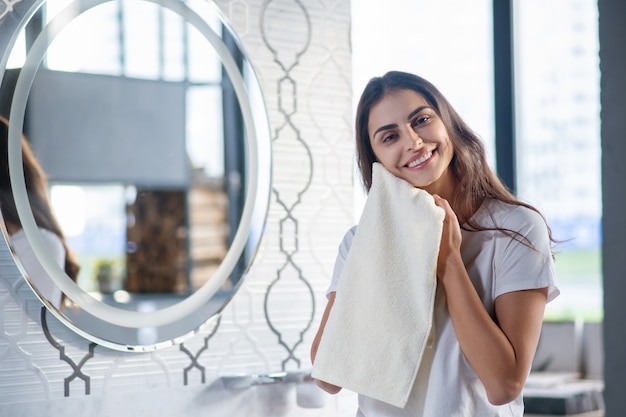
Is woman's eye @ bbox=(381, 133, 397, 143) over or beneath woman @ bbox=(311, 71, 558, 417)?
over

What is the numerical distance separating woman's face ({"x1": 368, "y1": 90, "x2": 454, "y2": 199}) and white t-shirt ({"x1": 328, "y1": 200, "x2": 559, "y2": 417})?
114 mm

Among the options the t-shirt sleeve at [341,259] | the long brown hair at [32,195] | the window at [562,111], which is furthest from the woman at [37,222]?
the window at [562,111]

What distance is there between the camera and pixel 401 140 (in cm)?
125

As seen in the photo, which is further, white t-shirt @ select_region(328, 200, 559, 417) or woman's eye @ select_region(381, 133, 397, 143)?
woman's eye @ select_region(381, 133, 397, 143)

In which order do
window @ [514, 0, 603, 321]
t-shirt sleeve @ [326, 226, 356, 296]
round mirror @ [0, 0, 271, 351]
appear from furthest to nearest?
window @ [514, 0, 603, 321], t-shirt sleeve @ [326, 226, 356, 296], round mirror @ [0, 0, 271, 351]

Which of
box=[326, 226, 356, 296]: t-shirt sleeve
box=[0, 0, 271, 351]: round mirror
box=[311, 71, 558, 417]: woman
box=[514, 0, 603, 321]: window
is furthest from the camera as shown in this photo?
box=[514, 0, 603, 321]: window

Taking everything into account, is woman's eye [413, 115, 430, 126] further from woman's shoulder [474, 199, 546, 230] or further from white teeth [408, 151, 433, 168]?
woman's shoulder [474, 199, 546, 230]

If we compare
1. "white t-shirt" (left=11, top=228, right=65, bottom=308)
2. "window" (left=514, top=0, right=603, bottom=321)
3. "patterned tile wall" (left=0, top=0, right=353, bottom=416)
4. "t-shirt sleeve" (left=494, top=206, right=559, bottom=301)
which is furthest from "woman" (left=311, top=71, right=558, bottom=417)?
"window" (left=514, top=0, right=603, bottom=321)

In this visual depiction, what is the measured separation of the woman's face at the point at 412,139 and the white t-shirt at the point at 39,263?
22.5 inches

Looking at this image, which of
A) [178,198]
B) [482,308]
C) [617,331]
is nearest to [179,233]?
[178,198]

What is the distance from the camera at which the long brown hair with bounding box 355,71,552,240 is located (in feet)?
4.14

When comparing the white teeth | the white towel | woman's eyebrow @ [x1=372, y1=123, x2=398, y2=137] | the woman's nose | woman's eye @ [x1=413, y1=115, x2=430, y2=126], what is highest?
woman's eye @ [x1=413, y1=115, x2=430, y2=126]

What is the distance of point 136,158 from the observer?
133 centimetres

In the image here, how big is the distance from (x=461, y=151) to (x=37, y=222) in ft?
2.35
